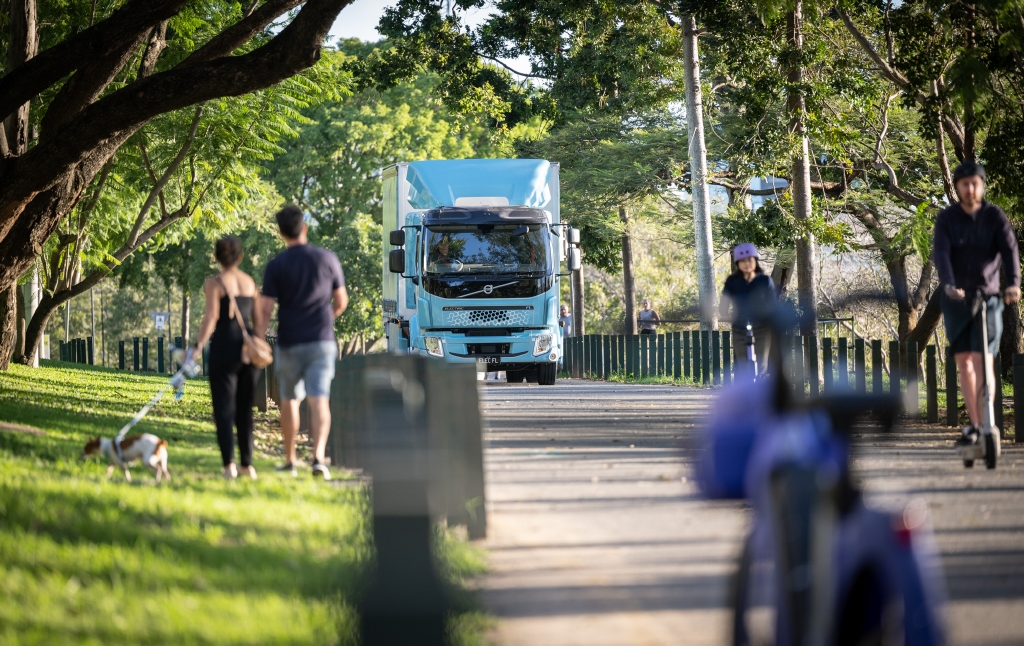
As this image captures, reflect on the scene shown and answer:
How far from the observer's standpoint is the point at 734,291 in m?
11.6

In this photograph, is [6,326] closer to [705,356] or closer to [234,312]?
[705,356]

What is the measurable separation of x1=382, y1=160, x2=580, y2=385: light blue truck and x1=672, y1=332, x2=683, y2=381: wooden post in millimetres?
5151

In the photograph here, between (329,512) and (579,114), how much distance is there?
Answer: 3126 centimetres

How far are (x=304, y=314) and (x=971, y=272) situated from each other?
464 centimetres

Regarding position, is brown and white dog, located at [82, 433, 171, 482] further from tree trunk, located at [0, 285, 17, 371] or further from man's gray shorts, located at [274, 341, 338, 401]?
tree trunk, located at [0, 285, 17, 371]

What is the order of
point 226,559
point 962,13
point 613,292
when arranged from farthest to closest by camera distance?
point 613,292 < point 962,13 < point 226,559

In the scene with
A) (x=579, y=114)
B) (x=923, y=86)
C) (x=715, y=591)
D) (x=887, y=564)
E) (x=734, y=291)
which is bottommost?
(x=715, y=591)

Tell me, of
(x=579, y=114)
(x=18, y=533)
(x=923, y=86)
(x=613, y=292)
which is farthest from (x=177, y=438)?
(x=613, y=292)

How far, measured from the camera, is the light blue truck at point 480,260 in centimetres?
2161

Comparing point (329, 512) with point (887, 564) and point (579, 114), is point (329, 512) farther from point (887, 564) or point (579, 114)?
point (579, 114)

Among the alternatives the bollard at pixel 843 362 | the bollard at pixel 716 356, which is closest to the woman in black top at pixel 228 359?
the bollard at pixel 843 362

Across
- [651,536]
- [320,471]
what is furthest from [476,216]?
[651,536]

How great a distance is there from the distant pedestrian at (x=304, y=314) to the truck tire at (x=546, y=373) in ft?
47.2

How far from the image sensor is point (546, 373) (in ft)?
78.7
